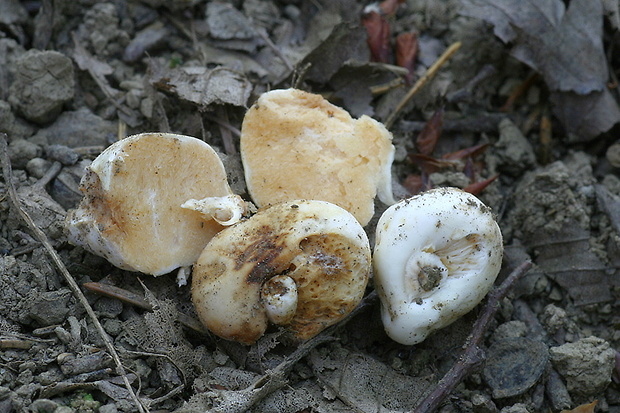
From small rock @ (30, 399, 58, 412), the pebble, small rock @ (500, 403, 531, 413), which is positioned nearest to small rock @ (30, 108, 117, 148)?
the pebble

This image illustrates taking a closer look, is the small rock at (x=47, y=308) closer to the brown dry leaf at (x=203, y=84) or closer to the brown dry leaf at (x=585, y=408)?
the brown dry leaf at (x=203, y=84)

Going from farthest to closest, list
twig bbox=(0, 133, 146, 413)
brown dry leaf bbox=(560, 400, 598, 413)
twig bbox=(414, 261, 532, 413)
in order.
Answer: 1. brown dry leaf bbox=(560, 400, 598, 413)
2. twig bbox=(414, 261, 532, 413)
3. twig bbox=(0, 133, 146, 413)

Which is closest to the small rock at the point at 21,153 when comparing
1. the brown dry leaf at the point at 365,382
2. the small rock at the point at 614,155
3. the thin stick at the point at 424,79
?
the brown dry leaf at the point at 365,382

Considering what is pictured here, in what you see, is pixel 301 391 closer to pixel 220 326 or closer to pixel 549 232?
pixel 220 326

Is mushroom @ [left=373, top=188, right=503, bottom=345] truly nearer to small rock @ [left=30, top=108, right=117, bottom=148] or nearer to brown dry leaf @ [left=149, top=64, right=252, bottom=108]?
brown dry leaf @ [left=149, top=64, right=252, bottom=108]

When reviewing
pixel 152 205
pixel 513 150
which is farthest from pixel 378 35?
pixel 152 205

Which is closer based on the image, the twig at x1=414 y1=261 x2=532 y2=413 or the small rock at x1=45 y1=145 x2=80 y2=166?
the twig at x1=414 y1=261 x2=532 y2=413

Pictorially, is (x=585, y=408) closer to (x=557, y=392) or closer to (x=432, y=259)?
(x=557, y=392)
